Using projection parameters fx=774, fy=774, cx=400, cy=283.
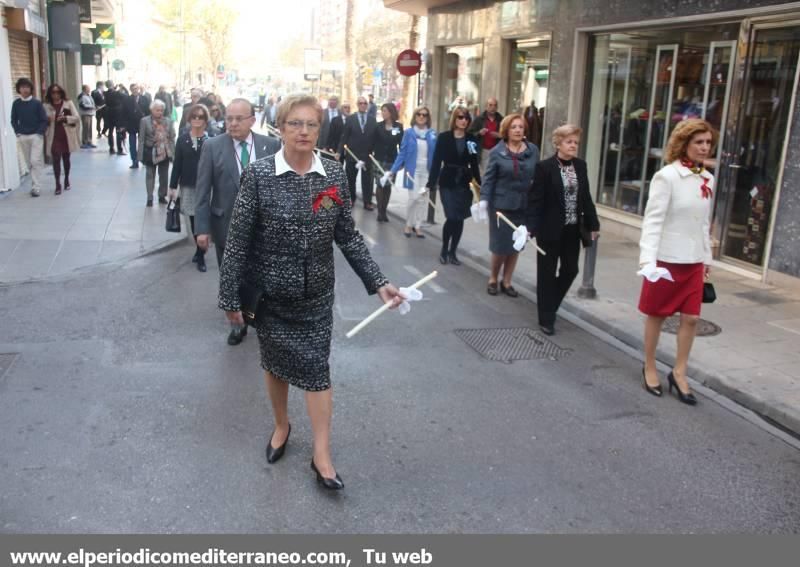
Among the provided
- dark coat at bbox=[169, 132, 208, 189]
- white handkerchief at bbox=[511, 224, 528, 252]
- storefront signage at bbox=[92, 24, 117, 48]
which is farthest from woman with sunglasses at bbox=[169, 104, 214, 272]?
storefront signage at bbox=[92, 24, 117, 48]

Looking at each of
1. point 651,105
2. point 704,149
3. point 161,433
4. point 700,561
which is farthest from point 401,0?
point 700,561

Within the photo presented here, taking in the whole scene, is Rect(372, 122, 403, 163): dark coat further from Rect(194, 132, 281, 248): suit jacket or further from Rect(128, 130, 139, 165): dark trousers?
Rect(128, 130, 139, 165): dark trousers

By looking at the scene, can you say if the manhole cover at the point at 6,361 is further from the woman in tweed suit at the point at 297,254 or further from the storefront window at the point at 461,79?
the storefront window at the point at 461,79

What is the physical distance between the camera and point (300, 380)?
3848mm

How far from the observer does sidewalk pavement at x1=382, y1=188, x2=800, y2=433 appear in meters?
5.50

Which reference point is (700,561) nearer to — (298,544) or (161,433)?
(298,544)

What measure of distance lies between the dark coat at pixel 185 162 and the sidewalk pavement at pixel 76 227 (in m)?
1.42

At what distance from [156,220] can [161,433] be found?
296 inches

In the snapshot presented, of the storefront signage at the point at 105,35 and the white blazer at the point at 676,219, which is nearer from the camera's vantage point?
the white blazer at the point at 676,219

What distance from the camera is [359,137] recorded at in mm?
13227

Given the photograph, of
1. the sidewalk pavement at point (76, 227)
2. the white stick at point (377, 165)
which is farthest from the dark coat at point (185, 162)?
the white stick at point (377, 165)

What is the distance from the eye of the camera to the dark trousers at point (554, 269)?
664cm

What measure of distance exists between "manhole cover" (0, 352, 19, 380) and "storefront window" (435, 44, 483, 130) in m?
11.6

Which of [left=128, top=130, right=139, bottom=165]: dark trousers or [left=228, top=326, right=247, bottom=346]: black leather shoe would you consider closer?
[left=228, top=326, right=247, bottom=346]: black leather shoe
